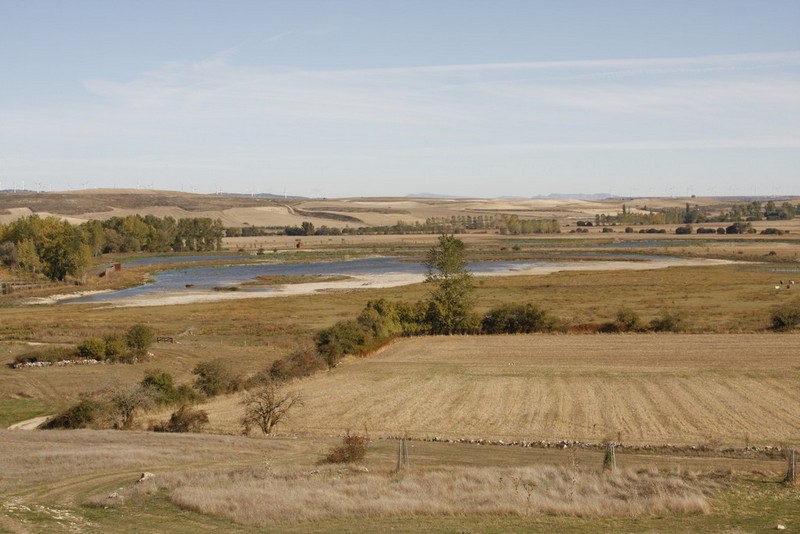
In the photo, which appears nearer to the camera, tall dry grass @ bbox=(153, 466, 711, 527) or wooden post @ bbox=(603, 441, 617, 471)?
tall dry grass @ bbox=(153, 466, 711, 527)

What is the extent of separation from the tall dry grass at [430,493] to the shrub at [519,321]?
3607 centimetres

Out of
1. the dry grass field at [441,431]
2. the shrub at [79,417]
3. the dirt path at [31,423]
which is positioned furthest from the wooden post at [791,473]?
the dirt path at [31,423]

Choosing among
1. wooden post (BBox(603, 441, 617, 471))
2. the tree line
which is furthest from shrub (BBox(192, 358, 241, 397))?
the tree line

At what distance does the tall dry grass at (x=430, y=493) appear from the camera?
16.6 m

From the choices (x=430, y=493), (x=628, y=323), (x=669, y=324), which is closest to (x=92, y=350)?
(x=628, y=323)

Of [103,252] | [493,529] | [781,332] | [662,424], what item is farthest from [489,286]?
[103,252]

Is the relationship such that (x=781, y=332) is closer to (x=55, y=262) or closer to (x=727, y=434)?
(x=727, y=434)

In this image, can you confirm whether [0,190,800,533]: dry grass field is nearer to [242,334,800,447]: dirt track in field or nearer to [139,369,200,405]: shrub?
[242,334,800,447]: dirt track in field

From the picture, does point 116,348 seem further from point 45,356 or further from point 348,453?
point 348,453

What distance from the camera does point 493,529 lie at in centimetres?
1544

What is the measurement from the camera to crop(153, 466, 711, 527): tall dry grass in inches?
654

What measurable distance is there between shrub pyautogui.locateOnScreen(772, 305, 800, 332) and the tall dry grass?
37.8m

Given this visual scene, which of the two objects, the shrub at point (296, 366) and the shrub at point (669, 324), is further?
the shrub at point (669, 324)

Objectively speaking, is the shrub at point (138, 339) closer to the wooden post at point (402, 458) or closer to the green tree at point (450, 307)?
the green tree at point (450, 307)
